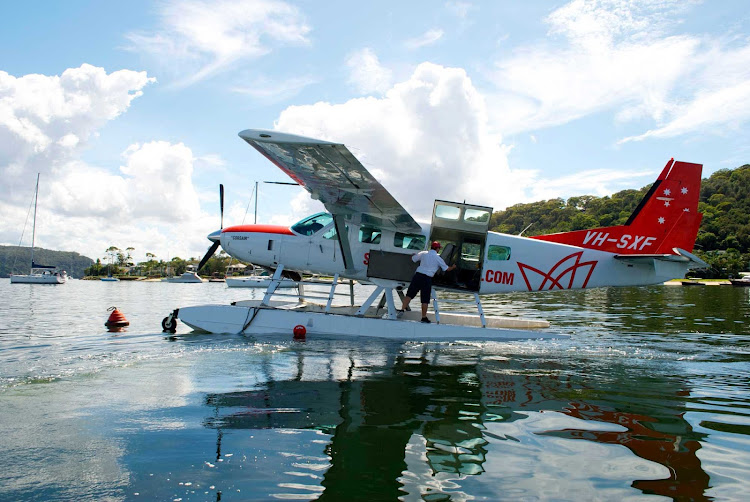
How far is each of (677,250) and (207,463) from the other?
10.1m

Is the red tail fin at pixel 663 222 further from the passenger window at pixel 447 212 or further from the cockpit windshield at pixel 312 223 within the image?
the cockpit windshield at pixel 312 223

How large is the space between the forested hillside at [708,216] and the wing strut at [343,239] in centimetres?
4140

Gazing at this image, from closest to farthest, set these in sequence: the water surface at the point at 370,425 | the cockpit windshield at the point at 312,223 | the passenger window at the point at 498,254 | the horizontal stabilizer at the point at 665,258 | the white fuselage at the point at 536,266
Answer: the water surface at the point at 370,425
the horizontal stabilizer at the point at 665,258
the white fuselage at the point at 536,266
the passenger window at the point at 498,254
the cockpit windshield at the point at 312,223

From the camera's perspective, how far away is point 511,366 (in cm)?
783

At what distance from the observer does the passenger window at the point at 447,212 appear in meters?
10.3

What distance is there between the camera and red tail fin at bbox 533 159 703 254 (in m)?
10.4

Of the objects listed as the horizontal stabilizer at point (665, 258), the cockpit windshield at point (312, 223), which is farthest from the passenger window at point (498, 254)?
the cockpit windshield at point (312, 223)

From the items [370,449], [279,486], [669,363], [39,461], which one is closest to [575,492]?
[370,449]

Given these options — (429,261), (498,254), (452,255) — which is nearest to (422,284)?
(429,261)

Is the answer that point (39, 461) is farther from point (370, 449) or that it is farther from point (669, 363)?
point (669, 363)

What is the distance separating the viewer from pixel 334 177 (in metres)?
8.78

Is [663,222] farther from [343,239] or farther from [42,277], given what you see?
[42,277]

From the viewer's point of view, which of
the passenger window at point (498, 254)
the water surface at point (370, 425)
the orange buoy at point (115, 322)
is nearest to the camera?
the water surface at point (370, 425)

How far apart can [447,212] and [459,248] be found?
0.86m
